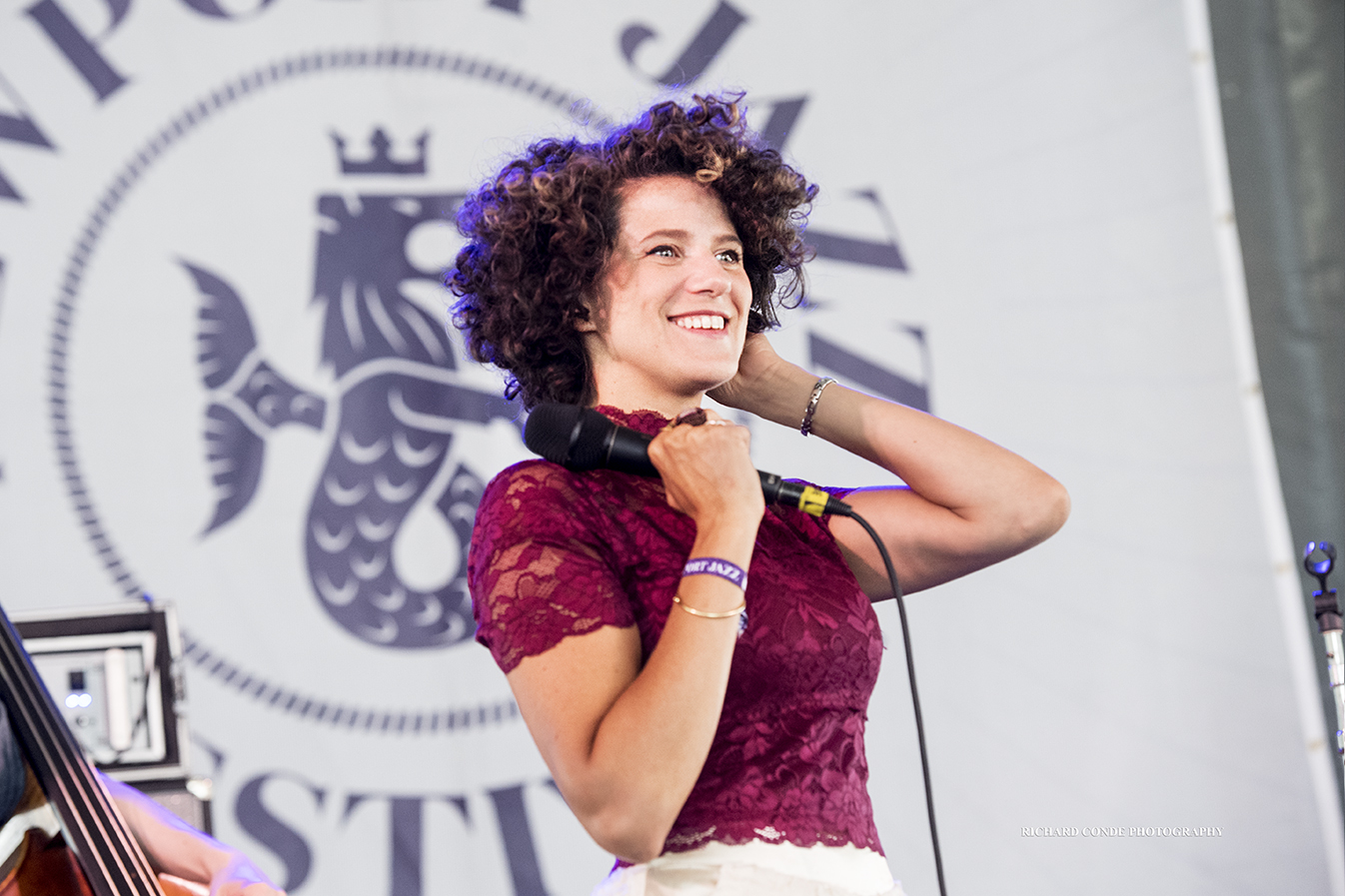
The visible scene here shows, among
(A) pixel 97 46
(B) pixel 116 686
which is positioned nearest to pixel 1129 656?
(B) pixel 116 686

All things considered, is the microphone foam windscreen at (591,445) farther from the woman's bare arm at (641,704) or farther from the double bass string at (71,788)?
the double bass string at (71,788)

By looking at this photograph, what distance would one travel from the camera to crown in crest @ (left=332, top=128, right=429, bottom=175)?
2.42 meters

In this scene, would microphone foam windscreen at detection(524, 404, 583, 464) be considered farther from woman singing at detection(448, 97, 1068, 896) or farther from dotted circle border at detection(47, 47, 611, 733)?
dotted circle border at detection(47, 47, 611, 733)

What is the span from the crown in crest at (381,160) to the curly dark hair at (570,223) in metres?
1.01

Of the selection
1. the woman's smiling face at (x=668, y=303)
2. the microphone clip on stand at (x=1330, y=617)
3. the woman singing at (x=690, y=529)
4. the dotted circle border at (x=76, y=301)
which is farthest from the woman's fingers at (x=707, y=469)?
the dotted circle border at (x=76, y=301)

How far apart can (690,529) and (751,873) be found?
331 millimetres

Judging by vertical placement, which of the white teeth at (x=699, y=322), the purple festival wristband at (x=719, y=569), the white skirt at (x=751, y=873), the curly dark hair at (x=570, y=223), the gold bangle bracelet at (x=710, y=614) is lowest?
the white skirt at (x=751, y=873)

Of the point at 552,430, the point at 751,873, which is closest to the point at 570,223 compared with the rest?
the point at 552,430

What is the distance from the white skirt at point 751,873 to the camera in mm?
1037

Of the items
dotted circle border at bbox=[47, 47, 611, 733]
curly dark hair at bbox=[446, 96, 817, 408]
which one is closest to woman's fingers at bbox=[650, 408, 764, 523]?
Result: curly dark hair at bbox=[446, 96, 817, 408]

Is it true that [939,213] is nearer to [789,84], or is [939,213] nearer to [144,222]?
[789,84]

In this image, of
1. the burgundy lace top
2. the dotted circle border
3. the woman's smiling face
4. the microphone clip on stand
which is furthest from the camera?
the dotted circle border

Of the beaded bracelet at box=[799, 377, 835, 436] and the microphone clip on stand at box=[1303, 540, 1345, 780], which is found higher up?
the beaded bracelet at box=[799, 377, 835, 436]

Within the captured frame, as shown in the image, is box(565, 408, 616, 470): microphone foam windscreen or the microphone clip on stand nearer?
box(565, 408, 616, 470): microphone foam windscreen
